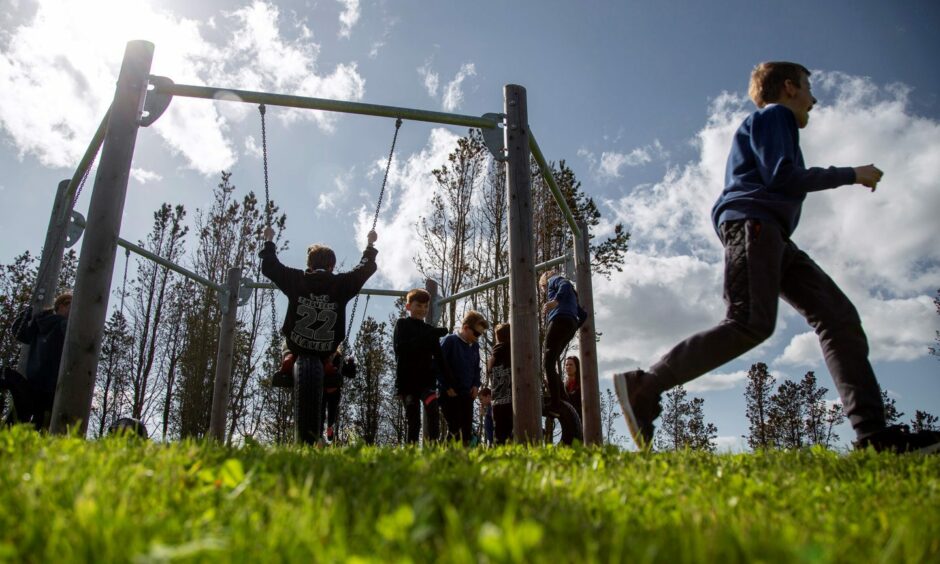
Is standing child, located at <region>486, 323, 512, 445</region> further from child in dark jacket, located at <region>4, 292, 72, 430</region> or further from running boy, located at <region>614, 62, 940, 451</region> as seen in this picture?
child in dark jacket, located at <region>4, 292, 72, 430</region>

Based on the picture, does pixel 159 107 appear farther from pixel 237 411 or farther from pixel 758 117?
pixel 237 411

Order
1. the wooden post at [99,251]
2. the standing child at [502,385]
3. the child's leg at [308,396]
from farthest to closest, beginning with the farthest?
the standing child at [502,385] < the child's leg at [308,396] < the wooden post at [99,251]

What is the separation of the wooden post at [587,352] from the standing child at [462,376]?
1.28 meters

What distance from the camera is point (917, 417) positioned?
28.4 m

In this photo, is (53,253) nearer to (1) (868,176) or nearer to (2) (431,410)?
(2) (431,410)

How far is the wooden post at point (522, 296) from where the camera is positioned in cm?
475

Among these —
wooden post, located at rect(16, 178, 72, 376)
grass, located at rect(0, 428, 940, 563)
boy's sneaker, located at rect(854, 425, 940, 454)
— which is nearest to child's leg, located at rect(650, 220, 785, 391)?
boy's sneaker, located at rect(854, 425, 940, 454)

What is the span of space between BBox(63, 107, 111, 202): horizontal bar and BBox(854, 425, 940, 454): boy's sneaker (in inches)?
258

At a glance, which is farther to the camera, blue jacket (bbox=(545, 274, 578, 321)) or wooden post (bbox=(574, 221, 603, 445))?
wooden post (bbox=(574, 221, 603, 445))

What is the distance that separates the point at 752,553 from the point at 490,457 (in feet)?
5.44

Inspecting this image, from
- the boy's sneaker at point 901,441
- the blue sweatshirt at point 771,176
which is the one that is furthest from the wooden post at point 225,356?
the boy's sneaker at point 901,441

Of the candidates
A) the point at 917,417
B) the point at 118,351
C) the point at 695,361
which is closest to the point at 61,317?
the point at 695,361

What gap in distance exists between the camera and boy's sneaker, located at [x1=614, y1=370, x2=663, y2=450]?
11.7ft

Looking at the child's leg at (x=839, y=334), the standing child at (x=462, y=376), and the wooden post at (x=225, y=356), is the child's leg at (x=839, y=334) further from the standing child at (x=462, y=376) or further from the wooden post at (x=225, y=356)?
the wooden post at (x=225, y=356)
